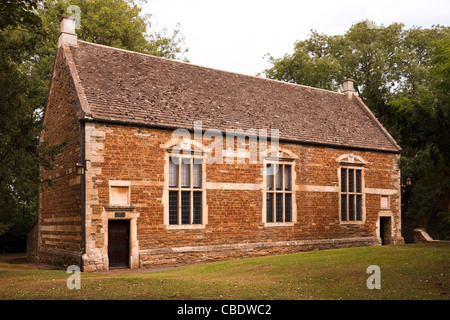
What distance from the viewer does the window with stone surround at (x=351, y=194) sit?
23.9 m

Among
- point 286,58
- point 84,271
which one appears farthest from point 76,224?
point 286,58

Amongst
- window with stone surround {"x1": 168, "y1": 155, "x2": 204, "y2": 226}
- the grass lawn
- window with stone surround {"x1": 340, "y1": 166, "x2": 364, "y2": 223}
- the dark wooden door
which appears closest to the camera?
the grass lawn

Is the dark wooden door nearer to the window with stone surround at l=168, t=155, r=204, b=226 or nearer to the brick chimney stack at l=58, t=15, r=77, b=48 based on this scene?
the window with stone surround at l=168, t=155, r=204, b=226

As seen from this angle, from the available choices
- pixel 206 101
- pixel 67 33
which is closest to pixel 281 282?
pixel 206 101

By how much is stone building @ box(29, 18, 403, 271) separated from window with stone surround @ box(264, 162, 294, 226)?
0.05 meters

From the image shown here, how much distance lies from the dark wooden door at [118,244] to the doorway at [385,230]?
15.1 m

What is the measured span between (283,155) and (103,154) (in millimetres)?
8506

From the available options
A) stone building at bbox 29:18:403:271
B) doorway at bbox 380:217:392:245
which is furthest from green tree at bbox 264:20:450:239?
stone building at bbox 29:18:403:271

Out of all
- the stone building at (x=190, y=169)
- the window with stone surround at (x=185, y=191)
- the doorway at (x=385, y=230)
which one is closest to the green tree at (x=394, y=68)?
the doorway at (x=385, y=230)

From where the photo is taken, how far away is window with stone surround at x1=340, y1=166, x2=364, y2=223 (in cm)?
2391

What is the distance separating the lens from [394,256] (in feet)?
48.4

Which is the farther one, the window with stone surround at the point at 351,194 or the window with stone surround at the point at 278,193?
the window with stone surround at the point at 351,194

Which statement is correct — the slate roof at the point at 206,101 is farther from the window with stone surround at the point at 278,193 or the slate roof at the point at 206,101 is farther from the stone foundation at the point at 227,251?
the stone foundation at the point at 227,251
